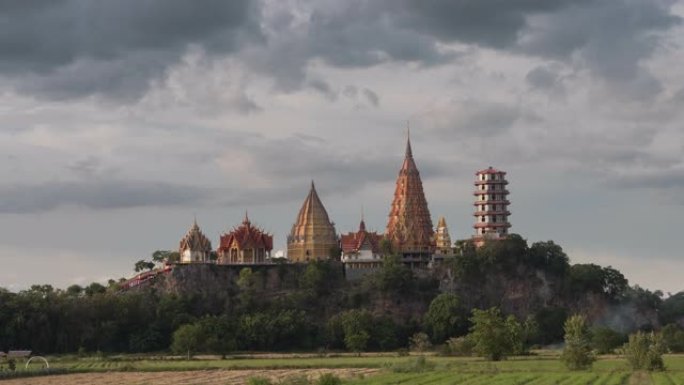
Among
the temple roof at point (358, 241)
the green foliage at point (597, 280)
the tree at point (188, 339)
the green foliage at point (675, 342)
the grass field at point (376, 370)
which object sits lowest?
the grass field at point (376, 370)

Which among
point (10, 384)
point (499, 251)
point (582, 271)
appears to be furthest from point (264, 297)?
point (10, 384)

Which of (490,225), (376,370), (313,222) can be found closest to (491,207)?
(490,225)

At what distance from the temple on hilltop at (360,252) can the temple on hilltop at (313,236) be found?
1775 mm

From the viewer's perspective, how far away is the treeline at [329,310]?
13212cm

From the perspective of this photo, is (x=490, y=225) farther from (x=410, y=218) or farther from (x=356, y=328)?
(x=356, y=328)

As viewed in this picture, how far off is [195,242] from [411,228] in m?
26.5

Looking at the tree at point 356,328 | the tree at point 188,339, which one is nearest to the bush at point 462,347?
the tree at point 356,328

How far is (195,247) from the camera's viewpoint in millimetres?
152000

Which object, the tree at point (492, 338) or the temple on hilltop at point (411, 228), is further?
the temple on hilltop at point (411, 228)

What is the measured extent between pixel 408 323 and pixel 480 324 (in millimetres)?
34758

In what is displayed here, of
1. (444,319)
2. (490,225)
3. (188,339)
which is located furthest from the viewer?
(490,225)

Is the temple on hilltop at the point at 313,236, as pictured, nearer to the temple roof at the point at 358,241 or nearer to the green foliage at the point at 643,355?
the temple roof at the point at 358,241

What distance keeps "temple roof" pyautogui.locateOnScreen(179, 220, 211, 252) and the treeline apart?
7.63m

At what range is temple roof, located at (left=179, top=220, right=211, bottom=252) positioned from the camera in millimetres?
152125
